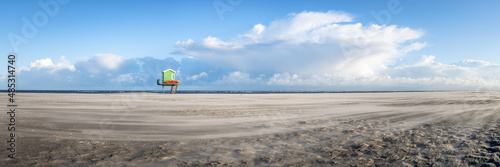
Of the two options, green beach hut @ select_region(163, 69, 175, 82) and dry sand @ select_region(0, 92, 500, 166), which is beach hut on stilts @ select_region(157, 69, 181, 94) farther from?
dry sand @ select_region(0, 92, 500, 166)

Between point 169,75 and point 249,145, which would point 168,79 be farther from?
point 249,145

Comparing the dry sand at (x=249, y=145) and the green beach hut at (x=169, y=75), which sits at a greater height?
the green beach hut at (x=169, y=75)

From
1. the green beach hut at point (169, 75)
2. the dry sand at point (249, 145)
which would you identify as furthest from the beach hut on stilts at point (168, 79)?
the dry sand at point (249, 145)

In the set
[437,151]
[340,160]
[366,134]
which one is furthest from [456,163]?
[366,134]

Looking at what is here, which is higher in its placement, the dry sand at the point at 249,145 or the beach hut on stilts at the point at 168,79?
the beach hut on stilts at the point at 168,79

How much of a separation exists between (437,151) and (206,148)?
18.7 feet

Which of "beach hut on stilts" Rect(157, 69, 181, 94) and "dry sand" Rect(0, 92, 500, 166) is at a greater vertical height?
"beach hut on stilts" Rect(157, 69, 181, 94)

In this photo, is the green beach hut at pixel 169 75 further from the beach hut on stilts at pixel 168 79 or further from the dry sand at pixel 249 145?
the dry sand at pixel 249 145

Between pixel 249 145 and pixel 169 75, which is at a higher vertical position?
pixel 169 75

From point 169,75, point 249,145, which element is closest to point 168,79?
point 169,75

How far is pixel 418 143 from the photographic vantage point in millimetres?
6820

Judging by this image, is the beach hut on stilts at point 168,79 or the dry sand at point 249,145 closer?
the dry sand at point 249,145

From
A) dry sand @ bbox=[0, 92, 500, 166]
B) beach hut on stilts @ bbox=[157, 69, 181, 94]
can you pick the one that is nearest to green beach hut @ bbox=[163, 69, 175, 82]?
beach hut on stilts @ bbox=[157, 69, 181, 94]

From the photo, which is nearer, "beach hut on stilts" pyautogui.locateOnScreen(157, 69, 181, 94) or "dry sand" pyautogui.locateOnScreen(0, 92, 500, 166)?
"dry sand" pyautogui.locateOnScreen(0, 92, 500, 166)
